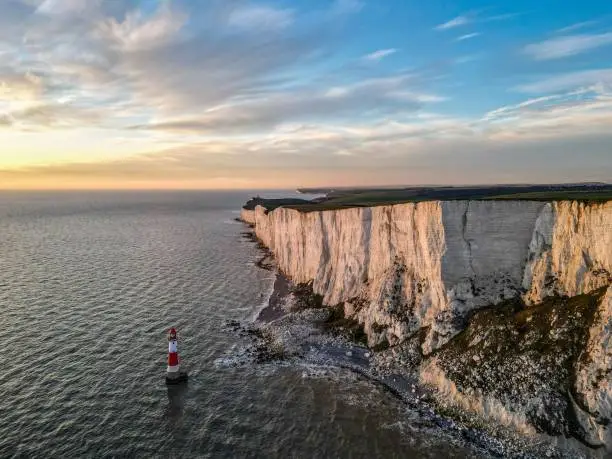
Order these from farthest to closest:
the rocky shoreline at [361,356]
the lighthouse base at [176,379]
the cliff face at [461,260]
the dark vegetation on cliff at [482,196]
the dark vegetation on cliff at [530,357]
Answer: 1. the dark vegetation on cliff at [482,196]
2. the lighthouse base at [176,379]
3. the cliff face at [461,260]
4. the dark vegetation on cliff at [530,357]
5. the rocky shoreline at [361,356]

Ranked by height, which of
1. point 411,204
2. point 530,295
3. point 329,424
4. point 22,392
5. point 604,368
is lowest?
point 329,424

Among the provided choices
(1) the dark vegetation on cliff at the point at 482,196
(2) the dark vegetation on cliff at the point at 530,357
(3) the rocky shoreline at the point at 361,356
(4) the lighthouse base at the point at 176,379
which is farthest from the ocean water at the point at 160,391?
(1) the dark vegetation on cliff at the point at 482,196

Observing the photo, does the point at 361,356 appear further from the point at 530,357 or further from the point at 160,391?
the point at 160,391

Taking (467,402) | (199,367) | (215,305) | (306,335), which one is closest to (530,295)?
(467,402)

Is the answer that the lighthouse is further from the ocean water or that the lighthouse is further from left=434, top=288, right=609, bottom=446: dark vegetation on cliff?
left=434, top=288, right=609, bottom=446: dark vegetation on cliff

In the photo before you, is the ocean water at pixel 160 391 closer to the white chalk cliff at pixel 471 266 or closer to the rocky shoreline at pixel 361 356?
the rocky shoreline at pixel 361 356

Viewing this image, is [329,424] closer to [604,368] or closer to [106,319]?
[604,368]
